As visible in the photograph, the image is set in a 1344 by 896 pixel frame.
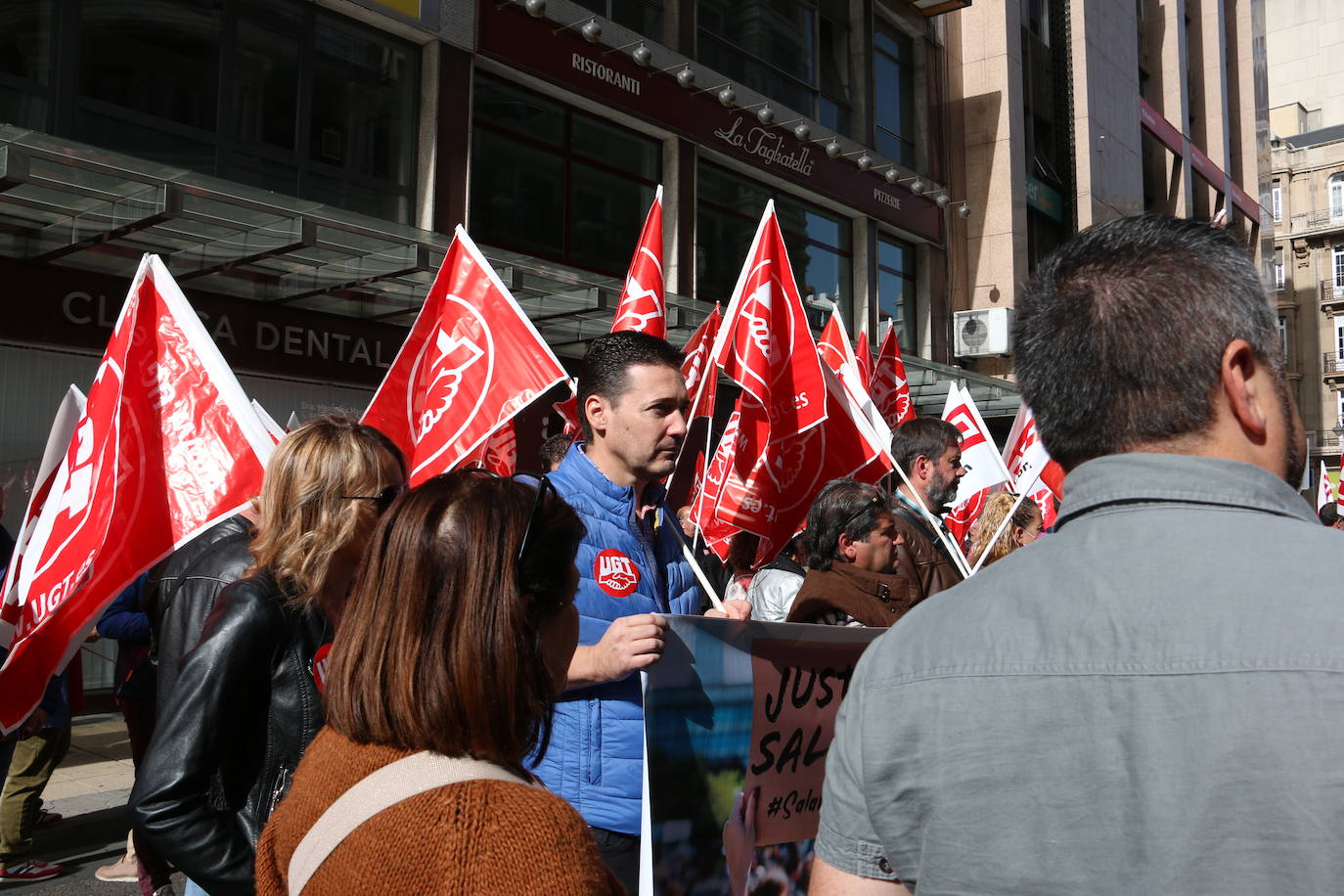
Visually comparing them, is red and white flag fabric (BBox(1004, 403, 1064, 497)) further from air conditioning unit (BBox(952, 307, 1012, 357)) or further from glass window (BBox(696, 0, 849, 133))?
air conditioning unit (BBox(952, 307, 1012, 357))

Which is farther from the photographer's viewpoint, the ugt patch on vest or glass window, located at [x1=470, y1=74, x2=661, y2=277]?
glass window, located at [x1=470, y1=74, x2=661, y2=277]

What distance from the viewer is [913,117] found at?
20656 millimetres

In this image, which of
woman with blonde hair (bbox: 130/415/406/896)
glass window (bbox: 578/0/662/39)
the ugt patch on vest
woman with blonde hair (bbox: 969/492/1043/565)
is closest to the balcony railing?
glass window (bbox: 578/0/662/39)

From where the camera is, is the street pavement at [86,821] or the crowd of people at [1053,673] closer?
the crowd of people at [1053,673]

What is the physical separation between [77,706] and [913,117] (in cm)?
1746

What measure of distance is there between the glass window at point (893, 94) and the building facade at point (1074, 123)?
1213 mm

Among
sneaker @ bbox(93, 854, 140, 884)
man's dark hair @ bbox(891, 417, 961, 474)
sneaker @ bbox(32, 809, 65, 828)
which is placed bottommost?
sneaker @ bbox(93, 854, 140, 884)

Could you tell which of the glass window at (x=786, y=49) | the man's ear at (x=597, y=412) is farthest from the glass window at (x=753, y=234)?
the man's ear at (x=597, y=412)

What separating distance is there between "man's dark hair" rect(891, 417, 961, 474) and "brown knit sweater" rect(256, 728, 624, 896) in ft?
13.2

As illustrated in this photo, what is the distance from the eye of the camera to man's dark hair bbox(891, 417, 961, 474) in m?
5.23

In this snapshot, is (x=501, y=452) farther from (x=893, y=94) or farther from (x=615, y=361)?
(x=893, y=94)

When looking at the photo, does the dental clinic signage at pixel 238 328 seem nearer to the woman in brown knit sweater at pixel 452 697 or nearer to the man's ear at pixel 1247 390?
the woman in brown knit sweater at pixel 452 697

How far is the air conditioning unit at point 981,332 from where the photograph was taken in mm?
19922

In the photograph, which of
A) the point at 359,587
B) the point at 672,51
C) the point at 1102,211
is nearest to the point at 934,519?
the point at 359,587
